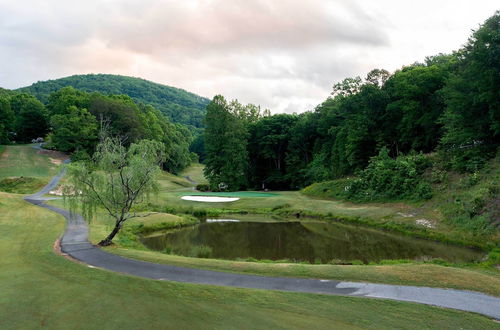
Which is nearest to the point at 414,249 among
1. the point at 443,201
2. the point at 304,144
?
the point at 443,201

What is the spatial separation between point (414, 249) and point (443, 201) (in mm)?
10328

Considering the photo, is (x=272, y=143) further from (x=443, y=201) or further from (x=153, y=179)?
(x=153, y=179)

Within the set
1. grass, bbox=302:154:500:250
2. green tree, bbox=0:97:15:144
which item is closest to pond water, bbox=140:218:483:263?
grass, bbox=302:154:500:250

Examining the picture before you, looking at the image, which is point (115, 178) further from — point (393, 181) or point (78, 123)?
point (78, 123)

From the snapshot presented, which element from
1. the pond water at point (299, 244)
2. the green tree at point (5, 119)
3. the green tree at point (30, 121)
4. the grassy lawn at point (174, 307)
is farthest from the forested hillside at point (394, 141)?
the green tree at point (30, 121)

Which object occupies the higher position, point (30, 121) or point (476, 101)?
point (30, 121)

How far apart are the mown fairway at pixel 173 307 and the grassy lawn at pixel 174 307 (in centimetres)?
Result: 3

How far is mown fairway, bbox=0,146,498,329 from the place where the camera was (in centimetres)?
1016

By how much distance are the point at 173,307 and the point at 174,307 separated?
0.11 feet

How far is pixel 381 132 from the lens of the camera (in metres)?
55.2

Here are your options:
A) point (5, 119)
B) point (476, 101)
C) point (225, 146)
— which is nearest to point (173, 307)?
point (476, 101)

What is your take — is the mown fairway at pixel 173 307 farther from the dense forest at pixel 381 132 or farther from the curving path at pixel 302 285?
the dense forest at pixel 381 132

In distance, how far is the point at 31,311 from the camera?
11.1 meters

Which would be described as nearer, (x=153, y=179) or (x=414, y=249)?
(x=153, y=179)
